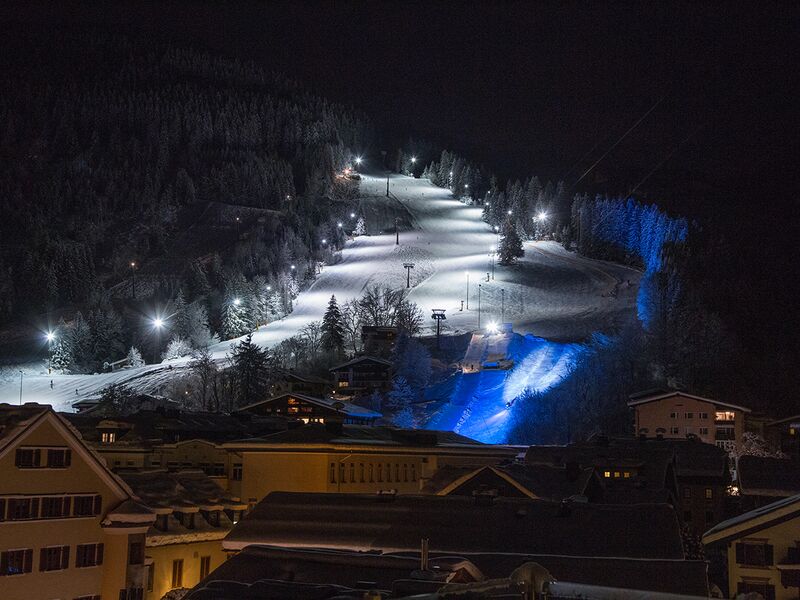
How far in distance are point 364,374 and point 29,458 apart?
78270mm

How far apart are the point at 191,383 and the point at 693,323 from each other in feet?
169

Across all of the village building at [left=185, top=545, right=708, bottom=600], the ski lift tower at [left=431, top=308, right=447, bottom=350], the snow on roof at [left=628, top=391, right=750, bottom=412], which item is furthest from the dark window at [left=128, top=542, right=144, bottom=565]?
the ski lift tower at [left=431, top=308, right=447, bottom=350]

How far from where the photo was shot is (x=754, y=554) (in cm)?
2405

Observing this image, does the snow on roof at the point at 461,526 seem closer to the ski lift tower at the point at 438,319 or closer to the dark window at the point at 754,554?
the dark window at the point at 754,554

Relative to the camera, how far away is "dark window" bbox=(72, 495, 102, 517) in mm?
24484

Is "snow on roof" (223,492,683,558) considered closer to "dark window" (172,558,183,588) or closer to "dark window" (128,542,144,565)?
"dark window" (128,542,144,565)

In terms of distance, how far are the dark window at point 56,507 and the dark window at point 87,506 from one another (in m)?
0.23

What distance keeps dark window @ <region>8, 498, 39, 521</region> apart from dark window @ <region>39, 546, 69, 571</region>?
2.98 ft

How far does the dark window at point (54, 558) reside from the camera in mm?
23719

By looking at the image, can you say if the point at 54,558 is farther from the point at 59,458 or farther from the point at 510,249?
the point at 510,249

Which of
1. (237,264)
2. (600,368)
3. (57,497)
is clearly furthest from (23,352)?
(57,497)

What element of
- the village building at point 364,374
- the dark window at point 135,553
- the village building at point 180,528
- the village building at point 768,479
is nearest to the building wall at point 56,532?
the dark window at point 135,553

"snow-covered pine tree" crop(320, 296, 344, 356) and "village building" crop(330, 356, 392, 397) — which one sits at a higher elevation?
"snow-covered pine tree" crop(320, 296, 344, 356)

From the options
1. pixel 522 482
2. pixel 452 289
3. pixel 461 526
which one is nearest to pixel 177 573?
pixel 461 526
